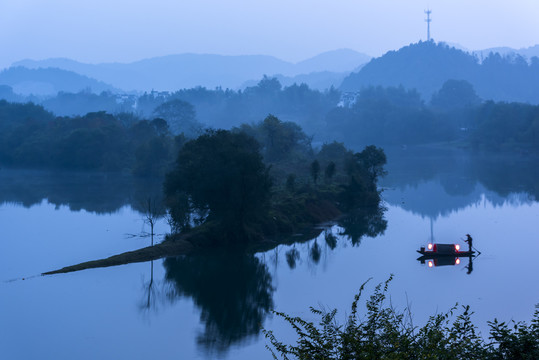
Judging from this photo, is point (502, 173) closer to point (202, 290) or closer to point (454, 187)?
point (454, 187)

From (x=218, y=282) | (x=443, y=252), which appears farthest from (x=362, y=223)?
(x=218, y=282)

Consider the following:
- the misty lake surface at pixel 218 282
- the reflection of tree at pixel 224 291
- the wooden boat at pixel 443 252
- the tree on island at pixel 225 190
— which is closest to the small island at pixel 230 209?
the tree on island at pixel 225 190

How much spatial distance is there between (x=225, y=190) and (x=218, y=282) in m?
8.17

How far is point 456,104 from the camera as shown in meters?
155

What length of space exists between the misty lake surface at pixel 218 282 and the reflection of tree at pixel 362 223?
72 cm

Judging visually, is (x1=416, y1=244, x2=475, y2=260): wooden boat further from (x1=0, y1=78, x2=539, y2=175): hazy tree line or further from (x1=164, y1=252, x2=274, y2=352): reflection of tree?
(x1=0, y1=78, x2=539, y2=175): hazy tree line

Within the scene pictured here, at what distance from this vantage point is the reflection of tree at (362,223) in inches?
1566

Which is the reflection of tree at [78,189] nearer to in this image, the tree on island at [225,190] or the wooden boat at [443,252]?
the tree on island at [225,190]

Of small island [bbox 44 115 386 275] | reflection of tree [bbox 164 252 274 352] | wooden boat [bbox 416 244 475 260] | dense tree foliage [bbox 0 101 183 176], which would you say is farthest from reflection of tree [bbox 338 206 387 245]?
dense tree foliage [bbox 0 101 183 176]

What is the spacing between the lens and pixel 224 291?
27859 mm

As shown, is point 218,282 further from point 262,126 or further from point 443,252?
point 262,126

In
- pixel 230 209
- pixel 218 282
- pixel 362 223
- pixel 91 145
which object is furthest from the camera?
pixel 91 145

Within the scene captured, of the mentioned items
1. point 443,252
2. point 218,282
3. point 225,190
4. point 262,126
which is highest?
point 262,126

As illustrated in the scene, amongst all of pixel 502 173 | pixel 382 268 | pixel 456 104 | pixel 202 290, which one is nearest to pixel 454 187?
pixel 502 173
